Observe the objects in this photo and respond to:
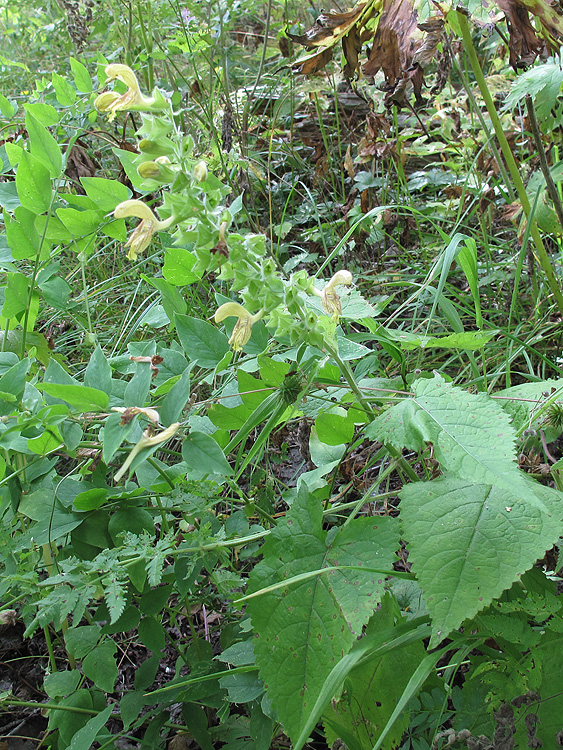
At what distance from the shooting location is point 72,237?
116 cm

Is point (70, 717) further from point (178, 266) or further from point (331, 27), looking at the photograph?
point (331, 27)

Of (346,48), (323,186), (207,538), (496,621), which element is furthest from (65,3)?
(496,621)

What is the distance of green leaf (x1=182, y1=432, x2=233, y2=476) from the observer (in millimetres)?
745

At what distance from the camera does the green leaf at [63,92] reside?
4.63 feet

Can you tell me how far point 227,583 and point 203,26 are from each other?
255 centimetres

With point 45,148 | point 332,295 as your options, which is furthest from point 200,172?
point 45,148

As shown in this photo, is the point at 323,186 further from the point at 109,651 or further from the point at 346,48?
the point at 109,651

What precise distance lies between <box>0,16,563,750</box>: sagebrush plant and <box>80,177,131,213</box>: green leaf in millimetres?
60

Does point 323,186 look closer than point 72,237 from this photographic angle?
No

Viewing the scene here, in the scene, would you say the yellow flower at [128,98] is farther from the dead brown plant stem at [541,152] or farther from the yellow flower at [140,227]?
the dead brown plant stem at [541,152]

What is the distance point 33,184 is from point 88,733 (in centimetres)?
95

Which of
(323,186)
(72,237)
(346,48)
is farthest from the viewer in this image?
(323,186)

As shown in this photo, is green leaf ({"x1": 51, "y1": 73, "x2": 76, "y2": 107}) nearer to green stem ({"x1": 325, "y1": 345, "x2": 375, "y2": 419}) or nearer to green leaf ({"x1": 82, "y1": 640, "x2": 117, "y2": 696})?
green stem ({"x1": 325, "y1": 345, "x2": 375, "y2": 419})

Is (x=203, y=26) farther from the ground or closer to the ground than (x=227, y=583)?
farther from the ground
